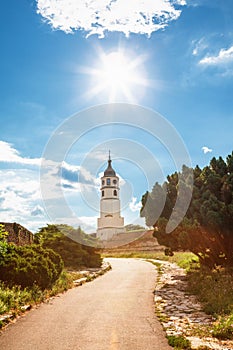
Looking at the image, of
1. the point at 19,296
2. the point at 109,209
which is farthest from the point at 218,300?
the point at 109,209

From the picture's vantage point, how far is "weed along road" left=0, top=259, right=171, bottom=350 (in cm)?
721

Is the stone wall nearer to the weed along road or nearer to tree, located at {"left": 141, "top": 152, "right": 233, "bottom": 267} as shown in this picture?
the weed along road

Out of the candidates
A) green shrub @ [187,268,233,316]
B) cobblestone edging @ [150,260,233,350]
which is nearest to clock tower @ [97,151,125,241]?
green shrub @ [187,268,233,316]

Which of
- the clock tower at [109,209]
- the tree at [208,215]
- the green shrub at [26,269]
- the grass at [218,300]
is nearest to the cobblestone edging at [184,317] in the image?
the grass at [218,300]

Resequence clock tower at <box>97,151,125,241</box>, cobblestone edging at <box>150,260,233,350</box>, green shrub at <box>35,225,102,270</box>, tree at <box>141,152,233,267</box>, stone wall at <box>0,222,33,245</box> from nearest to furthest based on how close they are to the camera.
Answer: cobblestone edging at <box>150,260,233,350</box> → tree at <box>141,152,233,267</box> → stone wall at <box>0,222,33,245</box> → green shrub at <box>35,225,102,270</box> → clock tower at <box>97,151,125,241</box>

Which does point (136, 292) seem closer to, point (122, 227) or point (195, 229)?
point (195, 229)

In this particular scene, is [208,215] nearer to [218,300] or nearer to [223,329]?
[218,300]

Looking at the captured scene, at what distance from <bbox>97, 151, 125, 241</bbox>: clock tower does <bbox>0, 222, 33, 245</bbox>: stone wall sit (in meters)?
49.8

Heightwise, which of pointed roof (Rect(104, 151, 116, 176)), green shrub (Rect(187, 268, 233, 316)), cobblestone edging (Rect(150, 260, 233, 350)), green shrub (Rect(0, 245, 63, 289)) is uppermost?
pointed roof (Rect(104, 151, 116, 176))

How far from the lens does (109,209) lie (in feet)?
236

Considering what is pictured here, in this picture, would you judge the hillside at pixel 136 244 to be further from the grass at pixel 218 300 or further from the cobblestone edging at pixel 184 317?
the cobblestone edging at pixel 184 317

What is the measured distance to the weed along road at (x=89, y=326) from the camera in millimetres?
7215

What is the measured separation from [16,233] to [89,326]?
34.4 ft

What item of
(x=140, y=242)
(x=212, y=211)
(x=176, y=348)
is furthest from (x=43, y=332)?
(x=140, y=242)
